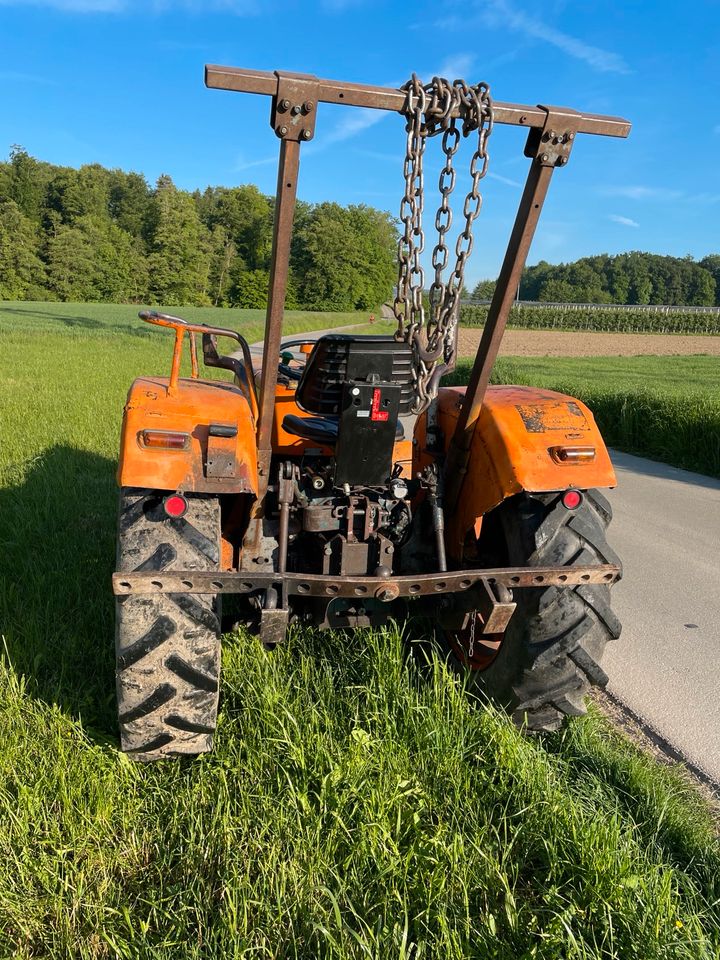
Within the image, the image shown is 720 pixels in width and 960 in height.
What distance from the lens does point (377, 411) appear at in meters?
2.50

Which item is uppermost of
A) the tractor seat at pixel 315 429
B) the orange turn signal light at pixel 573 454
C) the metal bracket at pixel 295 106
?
the metal bracket at pixel 295 106

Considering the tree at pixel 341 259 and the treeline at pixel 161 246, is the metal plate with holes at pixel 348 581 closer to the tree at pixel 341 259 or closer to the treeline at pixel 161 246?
the tree at pixel 341 259

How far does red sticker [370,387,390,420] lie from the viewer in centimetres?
247

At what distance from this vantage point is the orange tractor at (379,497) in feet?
6.81

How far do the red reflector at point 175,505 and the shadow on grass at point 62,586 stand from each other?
938mm

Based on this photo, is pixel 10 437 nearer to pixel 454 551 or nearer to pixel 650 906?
pixel 454 551

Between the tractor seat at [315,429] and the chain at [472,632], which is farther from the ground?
the tractor seat at [315,429]

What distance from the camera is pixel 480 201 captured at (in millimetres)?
2047

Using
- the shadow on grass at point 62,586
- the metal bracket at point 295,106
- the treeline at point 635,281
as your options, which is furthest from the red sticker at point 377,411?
the treeline at point 635,281

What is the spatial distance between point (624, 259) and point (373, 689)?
11278 centimetres

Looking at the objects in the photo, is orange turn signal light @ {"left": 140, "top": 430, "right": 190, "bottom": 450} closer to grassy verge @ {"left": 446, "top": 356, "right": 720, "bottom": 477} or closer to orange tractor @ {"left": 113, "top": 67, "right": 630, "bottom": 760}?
orange tractor @ {"left": 113, "top": 67, "right": 630, "bottom": 760}

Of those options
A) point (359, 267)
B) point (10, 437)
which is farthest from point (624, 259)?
point (10, 437)

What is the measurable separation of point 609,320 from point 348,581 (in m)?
70.6

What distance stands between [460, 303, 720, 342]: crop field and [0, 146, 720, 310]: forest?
12.5m
